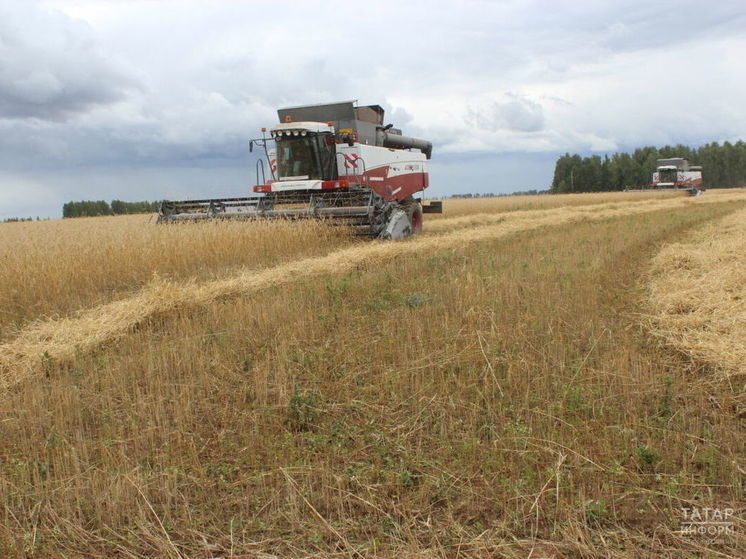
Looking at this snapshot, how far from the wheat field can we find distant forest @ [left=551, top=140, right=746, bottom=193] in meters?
81.9

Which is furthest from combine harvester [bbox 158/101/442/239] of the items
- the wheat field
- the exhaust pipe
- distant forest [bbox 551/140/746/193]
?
distant forest [bbox 551/140/746/193]

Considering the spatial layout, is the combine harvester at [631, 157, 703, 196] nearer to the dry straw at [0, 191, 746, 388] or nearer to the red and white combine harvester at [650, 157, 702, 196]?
the red and white combine harvester at [650, 157, 702, 196]

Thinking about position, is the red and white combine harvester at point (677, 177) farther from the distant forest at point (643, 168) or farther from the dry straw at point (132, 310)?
the dry straw at point (132, 310)

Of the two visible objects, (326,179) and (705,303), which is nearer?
(705,303)

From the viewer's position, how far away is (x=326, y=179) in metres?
13.7

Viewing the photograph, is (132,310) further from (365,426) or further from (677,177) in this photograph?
(677,177)

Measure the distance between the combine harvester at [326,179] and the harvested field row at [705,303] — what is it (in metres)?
6.13

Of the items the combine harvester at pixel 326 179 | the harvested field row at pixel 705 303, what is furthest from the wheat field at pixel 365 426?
the combine harvester at pixel 326 179

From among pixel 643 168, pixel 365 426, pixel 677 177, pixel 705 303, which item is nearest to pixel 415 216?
pixel 705 303

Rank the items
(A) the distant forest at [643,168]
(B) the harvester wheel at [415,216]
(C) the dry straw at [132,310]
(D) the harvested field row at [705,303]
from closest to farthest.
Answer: (D) the harvested field row at [705,303] < (C) the dry straw at [132,310] < (B) the harvester wheel at [415,216] < (A) the distant forest at [643,168]

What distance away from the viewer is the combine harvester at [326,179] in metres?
12.4

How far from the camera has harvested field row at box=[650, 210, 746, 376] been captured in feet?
13.7

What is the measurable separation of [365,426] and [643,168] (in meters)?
85.7

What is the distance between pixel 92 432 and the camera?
3.43 meters
